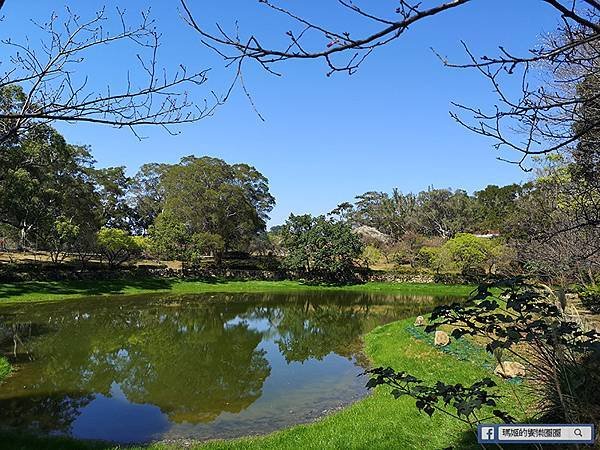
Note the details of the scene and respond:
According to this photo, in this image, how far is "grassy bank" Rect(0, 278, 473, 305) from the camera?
23188 mm

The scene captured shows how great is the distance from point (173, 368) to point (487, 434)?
35.6ft

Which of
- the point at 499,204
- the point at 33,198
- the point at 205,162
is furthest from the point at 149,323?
the point at 499,204

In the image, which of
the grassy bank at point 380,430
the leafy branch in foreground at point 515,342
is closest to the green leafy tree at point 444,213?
the grassy bank at point 380,430

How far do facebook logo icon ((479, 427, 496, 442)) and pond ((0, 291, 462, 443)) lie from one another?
6.45 m

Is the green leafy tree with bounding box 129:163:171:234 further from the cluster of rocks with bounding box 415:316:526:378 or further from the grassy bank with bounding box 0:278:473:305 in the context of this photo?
the cluster of rocks with bounding box 415:316:526:378

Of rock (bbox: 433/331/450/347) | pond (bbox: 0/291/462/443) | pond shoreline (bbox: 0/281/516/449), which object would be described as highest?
rock (bbox: 433/331/450/347)

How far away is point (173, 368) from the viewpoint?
11.6 m

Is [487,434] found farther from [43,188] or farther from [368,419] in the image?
[43,188]

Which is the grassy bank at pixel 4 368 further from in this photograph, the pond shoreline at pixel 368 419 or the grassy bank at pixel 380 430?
the grassy bank at pixel 380 430

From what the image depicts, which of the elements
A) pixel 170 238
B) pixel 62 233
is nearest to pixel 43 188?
pixel 62 233

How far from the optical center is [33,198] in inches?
909

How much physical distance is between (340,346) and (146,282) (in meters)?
18.7

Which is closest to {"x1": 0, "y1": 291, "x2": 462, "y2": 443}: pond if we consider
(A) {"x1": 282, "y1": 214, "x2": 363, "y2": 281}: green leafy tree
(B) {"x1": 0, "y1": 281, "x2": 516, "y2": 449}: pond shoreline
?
(B) {"x1": 0, "y1": 281, "x2": 516, "y2": 449}: pond shoreline

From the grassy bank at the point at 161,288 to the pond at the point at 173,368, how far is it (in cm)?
244
